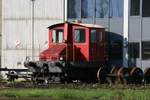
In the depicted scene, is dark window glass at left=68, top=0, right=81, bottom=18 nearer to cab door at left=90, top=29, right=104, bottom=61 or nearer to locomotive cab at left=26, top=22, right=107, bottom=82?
locomotive cab at left=26, top=22, right=107, bottom=82

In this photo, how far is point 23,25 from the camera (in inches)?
1439

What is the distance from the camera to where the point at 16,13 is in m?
36.9

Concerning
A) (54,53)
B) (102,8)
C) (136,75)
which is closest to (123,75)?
(136,75)

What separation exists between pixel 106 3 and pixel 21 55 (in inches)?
249

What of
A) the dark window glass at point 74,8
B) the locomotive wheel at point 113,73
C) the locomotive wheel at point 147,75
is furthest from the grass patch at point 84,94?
the dark window glass at point 74,8

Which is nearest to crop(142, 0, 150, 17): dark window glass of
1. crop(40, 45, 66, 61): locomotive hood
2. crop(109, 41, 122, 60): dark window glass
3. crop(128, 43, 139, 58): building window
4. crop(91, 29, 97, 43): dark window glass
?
crop(128, 43, 139, 58): building window

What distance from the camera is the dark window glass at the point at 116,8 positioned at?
109 feet

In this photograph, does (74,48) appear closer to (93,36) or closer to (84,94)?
(93,36)

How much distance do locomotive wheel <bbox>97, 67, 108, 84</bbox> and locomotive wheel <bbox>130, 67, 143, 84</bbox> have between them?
50.8 inches

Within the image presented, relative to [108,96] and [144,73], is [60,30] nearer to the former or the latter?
[144,73]

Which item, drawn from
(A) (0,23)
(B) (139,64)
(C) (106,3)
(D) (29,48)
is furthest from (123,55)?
→ (A) (0,23)

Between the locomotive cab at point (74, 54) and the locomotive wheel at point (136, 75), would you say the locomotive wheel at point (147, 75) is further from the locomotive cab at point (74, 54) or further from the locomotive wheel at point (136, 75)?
the locomotive cab at point (74, 54)

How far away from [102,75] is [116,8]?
478cm

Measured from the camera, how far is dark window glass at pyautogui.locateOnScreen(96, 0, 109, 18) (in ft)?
110
